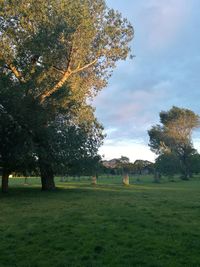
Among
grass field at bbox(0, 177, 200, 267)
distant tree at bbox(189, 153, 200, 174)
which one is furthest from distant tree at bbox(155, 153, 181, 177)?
grass field at bbox(0, 177, 200, 267)

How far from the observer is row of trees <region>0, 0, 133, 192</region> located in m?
28.4

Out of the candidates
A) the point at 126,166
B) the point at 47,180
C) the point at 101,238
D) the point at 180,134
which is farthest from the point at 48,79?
the point at 126,166

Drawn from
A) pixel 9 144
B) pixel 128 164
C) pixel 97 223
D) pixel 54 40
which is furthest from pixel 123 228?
pixel 128 164

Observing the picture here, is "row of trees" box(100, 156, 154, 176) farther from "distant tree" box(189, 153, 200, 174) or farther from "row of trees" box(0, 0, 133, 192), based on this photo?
"row of trees" box(0, 0, 133, 192)

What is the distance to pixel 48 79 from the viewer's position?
109ft

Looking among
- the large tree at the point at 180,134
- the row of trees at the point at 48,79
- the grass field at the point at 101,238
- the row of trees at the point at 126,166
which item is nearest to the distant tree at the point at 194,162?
the large tree at the point at 180,134

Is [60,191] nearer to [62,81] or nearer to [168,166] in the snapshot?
[62,81]

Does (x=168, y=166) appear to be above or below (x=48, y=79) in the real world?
below

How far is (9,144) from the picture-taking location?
29.0m

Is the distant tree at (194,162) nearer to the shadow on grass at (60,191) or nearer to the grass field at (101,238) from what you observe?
the shadow on grass at (60,191)

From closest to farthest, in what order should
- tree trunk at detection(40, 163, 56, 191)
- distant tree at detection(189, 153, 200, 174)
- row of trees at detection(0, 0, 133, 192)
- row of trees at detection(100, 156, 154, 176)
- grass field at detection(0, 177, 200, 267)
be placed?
1. grass field at detection(0, 177, 200, 267)
2. row of trees at detection(0, 0, 133, 192)
3. tree trunk at detection(40, 163, 56, 191)
4. distant tree at detection(189, 153, 200, 174)
5. row of trees at detection(100, 156, 154, 176)

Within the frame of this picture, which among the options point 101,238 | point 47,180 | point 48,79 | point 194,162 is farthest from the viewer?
point 194,162

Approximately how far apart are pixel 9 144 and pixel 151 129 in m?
79.1

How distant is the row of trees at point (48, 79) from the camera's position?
28.4 meters
